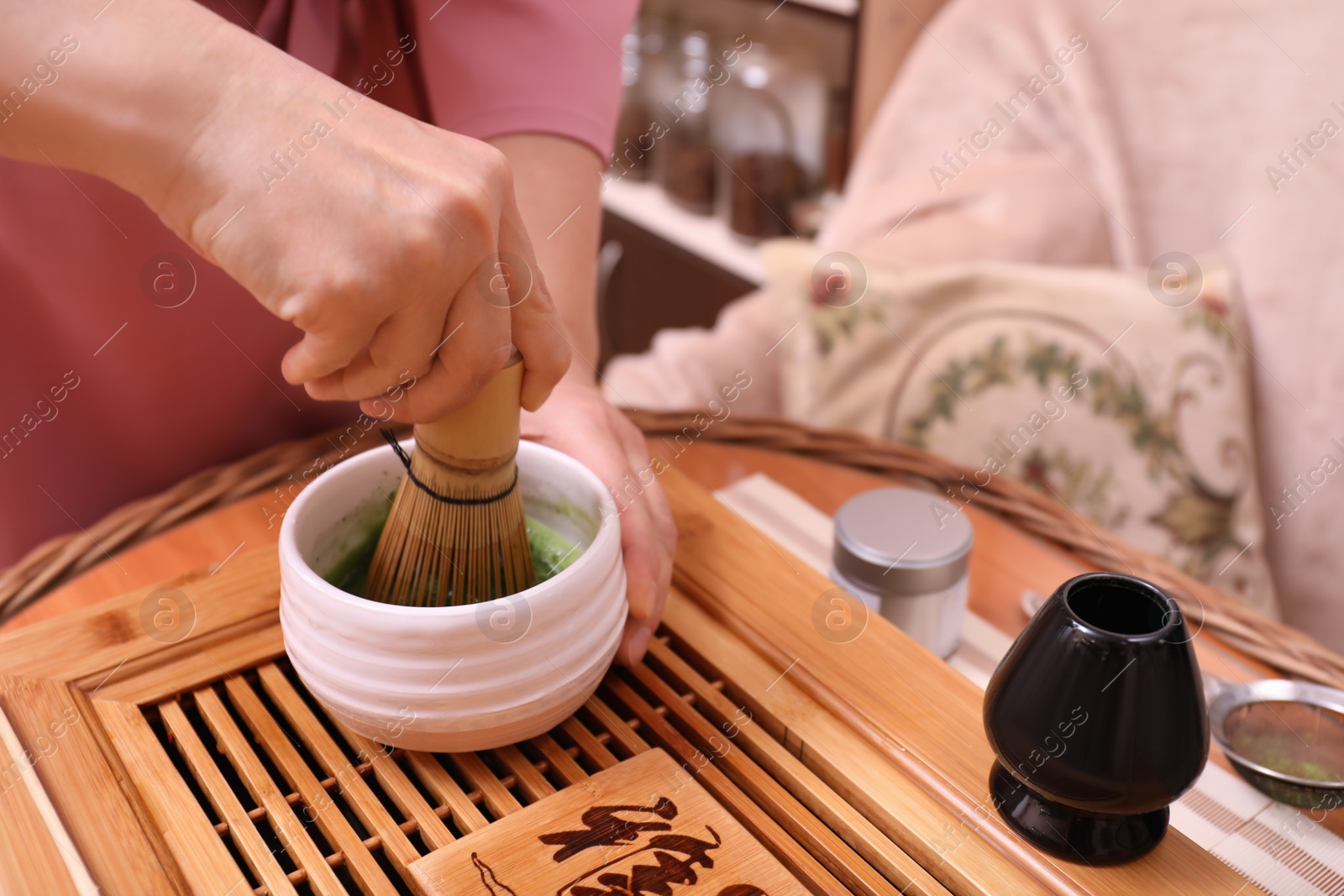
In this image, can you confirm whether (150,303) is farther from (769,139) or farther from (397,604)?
(769,139)

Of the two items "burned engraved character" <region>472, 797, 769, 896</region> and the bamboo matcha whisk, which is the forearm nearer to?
the bamboo matcha whisk

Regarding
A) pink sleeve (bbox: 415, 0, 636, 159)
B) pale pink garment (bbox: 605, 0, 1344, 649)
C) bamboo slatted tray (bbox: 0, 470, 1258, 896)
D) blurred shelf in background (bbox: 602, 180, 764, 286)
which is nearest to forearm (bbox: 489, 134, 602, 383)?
pink sleeve (bbox: 415, 0, 636, 159)

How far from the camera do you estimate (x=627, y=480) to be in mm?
699

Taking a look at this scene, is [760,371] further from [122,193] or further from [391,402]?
[391,402]

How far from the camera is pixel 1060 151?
1.46 m

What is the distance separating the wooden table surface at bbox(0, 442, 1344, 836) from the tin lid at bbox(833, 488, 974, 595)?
0.11m

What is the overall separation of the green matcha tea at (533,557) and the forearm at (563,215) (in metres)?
0.17

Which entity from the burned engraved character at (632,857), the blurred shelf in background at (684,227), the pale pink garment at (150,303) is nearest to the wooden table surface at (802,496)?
the pale pink garment at (150,303)

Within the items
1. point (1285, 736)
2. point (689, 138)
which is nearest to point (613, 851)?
point (1285, 736)

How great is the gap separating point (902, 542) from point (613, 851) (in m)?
0.33

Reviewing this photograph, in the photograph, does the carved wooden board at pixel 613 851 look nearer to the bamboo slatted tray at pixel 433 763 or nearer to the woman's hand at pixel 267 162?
the bamboo slatted tray at pixel 433 763

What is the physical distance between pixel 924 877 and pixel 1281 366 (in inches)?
40.1

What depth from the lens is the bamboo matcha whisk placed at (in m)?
0.54

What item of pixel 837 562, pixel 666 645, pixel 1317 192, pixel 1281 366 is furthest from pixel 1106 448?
pixel 666 645
